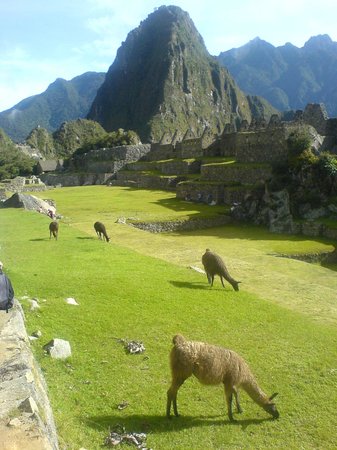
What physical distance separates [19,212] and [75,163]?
6125 centimetres

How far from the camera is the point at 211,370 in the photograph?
22.7 ft

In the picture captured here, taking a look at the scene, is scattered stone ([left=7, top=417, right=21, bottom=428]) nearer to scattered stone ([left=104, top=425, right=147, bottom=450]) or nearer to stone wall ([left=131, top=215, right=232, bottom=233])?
scattered stone ([left=104, top=425, right=147, bottom=450])

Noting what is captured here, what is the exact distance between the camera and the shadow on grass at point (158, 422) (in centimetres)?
667

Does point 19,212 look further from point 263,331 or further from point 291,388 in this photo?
point 291,388

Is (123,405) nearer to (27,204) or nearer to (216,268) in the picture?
(216,268)

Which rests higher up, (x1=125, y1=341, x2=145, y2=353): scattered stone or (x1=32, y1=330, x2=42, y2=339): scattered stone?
(x1=32, y1=330, x2=42, y2=339): scattered stone

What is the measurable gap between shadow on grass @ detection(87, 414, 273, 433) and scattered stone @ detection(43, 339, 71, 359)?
1741 millimetres

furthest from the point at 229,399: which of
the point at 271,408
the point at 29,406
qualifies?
the point at 29,406

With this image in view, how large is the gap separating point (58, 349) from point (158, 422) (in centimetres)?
248

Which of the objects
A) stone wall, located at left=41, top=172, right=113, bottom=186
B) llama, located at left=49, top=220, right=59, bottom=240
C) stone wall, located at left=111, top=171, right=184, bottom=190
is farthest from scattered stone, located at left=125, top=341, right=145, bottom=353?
stone wall, located at left=41, top=172, right=113, bottom=186

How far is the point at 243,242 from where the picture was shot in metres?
27.1

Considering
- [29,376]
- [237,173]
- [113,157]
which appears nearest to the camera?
[29,376]

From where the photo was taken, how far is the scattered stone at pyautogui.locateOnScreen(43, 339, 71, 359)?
26.7 ft

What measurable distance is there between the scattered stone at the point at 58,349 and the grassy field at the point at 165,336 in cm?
16
